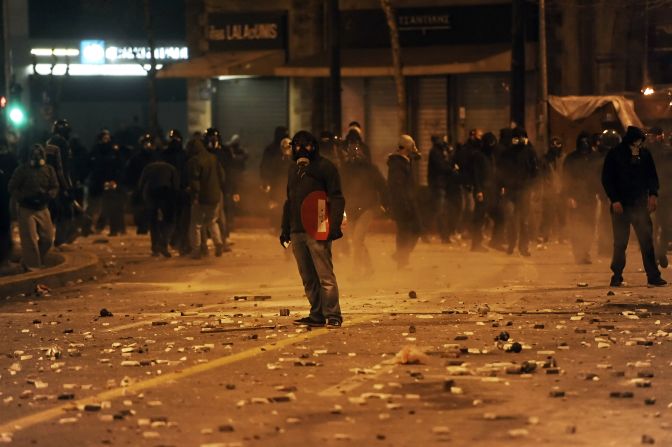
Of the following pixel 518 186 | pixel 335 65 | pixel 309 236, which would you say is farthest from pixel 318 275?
pixel 335 65

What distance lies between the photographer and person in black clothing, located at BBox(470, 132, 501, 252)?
954 inches

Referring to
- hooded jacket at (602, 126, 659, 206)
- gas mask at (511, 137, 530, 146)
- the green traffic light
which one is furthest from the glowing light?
hooded jacket at (602, 126, 659, 206)

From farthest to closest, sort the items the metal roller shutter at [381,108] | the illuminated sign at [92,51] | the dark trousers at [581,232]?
1. the illuminated sign at [92,51]
2. the metal roller shutter at [381,108]
3. the dark trousers at [581,232]

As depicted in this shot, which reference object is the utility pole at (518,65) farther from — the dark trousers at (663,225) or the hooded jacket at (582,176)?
the dark trousers at (663,225)

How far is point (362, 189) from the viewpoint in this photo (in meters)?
20.0

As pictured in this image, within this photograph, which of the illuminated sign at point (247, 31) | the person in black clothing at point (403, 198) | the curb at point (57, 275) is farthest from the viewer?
the illuminated sign at point (247, 31)

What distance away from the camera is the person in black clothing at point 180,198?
24.1 meters

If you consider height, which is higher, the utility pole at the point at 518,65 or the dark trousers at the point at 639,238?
the utility pole at the point at 518,65

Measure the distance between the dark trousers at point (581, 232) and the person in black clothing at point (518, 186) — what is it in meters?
1.55

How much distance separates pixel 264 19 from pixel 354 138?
1886cm

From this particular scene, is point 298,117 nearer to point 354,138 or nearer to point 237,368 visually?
point 354,138

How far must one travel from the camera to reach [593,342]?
12641 mm

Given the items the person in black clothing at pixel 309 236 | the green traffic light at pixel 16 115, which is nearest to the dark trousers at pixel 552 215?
the person in black clothing at pixel 309 236

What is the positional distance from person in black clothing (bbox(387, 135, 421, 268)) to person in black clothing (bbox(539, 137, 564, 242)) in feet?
16.8
